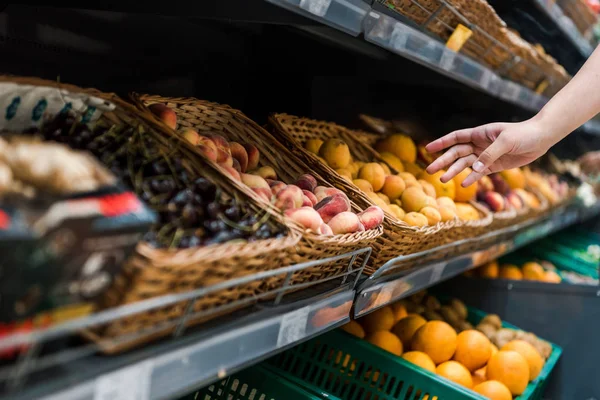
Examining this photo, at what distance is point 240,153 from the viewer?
1321mm

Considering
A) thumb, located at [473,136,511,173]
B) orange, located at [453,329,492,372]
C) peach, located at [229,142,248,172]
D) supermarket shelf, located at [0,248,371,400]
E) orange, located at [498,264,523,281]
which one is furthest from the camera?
orange, located at [498,264,523,281]

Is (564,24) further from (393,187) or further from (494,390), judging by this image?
(494,390)

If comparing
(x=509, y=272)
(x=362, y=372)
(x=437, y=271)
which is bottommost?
(x=509, y=272)

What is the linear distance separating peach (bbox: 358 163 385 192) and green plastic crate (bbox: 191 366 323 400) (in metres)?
0.60

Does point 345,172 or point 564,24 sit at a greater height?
point 564,24

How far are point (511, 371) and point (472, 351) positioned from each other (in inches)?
4.5

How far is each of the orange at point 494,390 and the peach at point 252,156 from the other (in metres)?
0.88

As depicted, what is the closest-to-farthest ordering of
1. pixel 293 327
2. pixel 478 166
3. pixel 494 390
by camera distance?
pixel 293 327 < pixel 478 166 < pixel 494 390

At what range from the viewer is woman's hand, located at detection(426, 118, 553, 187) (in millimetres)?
1457

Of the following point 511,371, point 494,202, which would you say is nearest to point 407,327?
point 511,371

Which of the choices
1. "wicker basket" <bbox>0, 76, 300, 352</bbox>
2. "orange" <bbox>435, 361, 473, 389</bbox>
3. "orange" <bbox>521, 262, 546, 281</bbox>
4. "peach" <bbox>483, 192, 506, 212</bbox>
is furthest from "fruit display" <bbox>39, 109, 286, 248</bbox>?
"orange" <bbox>521, 262, 546, 281</bbox>

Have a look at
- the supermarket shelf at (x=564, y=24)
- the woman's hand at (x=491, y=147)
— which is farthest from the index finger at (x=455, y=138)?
the supermarket shelf at (x=564, y=24)

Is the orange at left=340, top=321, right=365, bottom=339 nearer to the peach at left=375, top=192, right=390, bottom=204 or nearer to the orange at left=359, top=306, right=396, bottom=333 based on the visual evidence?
the orange at left=359, top=306, right=396, bottom=333

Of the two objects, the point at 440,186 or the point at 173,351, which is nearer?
the point at 173,351
